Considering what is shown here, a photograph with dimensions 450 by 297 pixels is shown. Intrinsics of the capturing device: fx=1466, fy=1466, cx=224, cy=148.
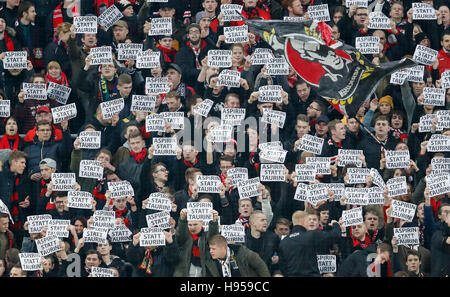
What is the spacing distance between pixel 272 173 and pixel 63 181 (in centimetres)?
254

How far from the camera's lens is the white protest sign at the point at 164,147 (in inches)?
701

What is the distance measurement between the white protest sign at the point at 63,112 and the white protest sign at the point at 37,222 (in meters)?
1.23

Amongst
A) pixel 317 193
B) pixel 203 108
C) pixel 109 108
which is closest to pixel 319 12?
pixel 203 108

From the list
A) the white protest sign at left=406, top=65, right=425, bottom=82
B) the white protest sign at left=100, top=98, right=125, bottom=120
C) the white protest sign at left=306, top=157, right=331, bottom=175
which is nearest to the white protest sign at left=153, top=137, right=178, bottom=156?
the white protest sign at left=100, top=98, right=125, bottom=120

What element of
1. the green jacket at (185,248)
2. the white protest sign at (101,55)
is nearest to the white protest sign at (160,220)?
the green jacket at (185,248)

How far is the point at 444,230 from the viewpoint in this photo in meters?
17.5

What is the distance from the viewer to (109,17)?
18.3 metres

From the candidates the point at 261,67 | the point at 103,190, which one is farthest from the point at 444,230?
the point at 103,190

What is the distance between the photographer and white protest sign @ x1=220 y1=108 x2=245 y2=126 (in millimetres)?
17969

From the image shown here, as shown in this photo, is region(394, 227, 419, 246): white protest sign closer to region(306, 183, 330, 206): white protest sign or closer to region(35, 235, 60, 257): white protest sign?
region(306, 183, 330, 206): white protest sign

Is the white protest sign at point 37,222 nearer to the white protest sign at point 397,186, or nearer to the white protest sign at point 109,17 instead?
the white protest sign at point 109,17

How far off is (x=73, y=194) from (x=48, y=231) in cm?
54

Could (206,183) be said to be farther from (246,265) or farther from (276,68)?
(276,68)
